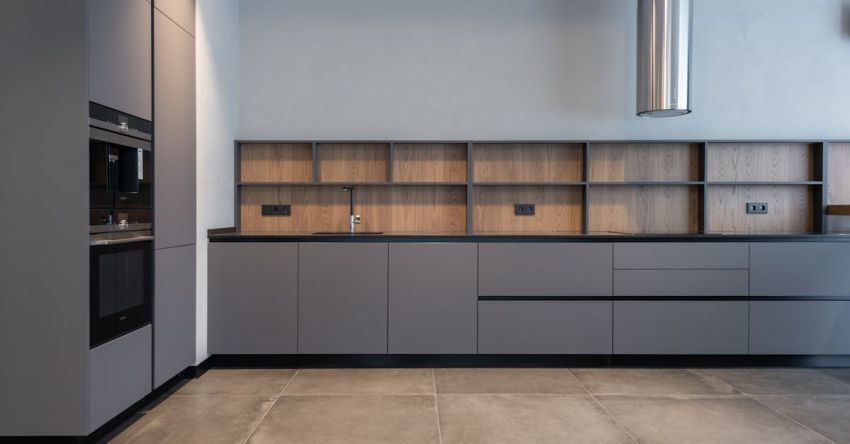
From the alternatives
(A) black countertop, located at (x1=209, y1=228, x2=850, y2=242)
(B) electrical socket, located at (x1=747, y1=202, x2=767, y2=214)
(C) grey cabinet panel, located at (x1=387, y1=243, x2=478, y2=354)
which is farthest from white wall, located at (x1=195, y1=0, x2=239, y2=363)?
(B) electrical socket, located at (x1=747, y1=202, x2=767, y2=214)

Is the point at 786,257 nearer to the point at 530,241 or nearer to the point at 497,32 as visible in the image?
the point at 530,241

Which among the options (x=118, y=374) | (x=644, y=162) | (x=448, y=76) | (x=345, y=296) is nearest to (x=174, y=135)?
(x=118, y=374)

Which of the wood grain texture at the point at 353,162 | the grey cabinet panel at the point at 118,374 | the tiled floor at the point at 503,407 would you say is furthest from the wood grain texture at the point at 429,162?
the grey cabinet panel at the point at 118,374

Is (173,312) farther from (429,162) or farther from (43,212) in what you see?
(429,162)

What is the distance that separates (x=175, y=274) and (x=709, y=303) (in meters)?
3.36

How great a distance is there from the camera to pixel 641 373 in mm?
3367

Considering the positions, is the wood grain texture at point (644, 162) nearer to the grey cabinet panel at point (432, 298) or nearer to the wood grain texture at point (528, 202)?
the wood grain texture at point (528, 202)

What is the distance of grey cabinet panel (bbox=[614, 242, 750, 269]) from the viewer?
11.3 feet

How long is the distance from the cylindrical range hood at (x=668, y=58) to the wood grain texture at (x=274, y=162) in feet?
8.33

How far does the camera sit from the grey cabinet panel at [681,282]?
3.45 m

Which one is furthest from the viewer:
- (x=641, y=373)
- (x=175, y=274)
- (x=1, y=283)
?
(x=641, y=373)

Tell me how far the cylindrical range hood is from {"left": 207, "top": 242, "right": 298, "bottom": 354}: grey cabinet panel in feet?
8.82

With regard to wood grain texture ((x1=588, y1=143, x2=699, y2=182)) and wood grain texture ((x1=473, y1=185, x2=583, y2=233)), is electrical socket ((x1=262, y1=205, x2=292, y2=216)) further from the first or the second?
wood grain texture ((x1=588, y1=143, x2=699, y2=182))

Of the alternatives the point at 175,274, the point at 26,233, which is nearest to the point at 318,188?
the point at 175,274
